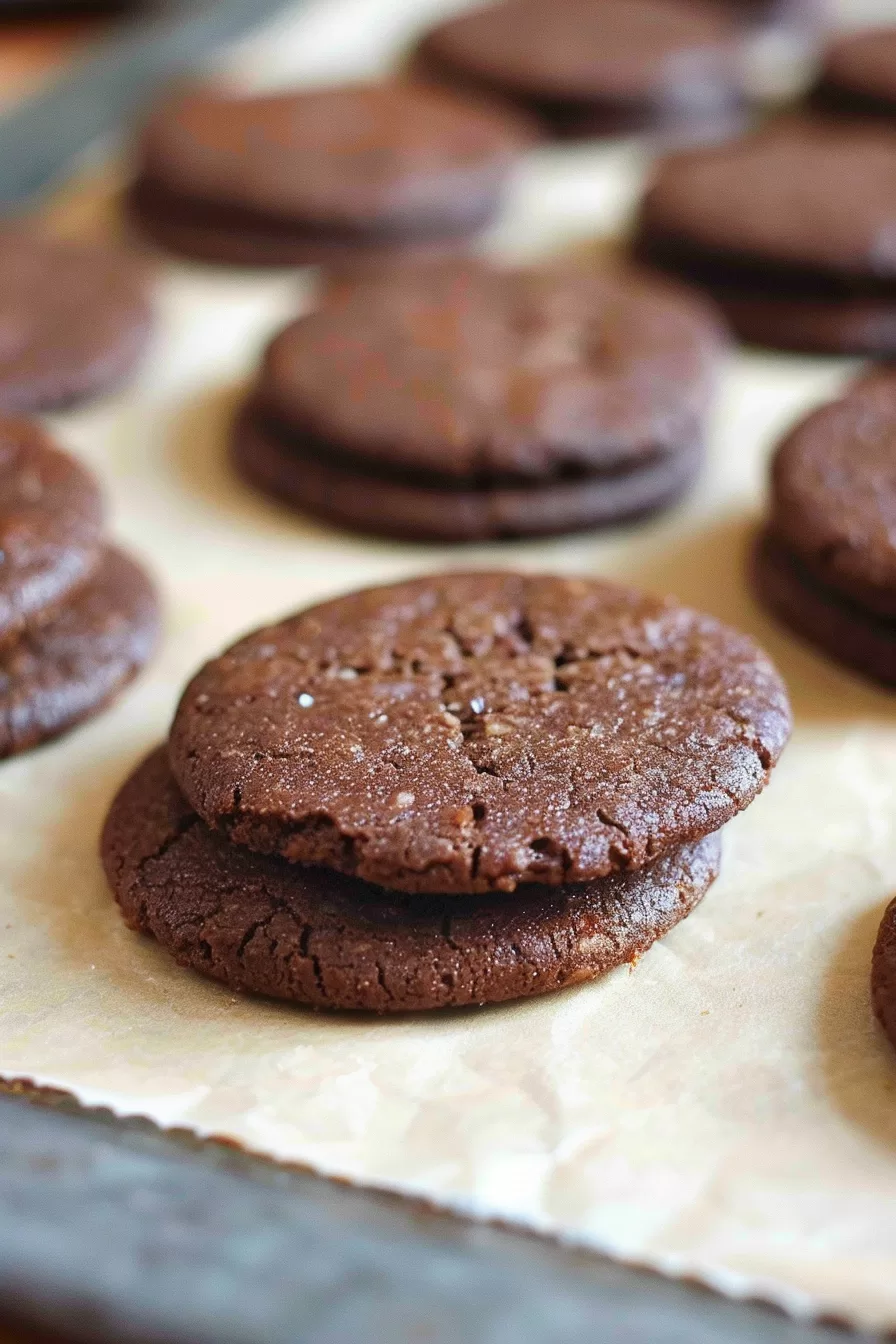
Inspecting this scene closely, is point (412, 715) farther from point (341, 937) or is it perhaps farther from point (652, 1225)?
point (652, 1225)

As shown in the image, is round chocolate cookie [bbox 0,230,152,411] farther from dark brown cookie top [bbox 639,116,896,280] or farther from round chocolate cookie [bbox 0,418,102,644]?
dark brown cookie top [bbox 639,116,896,280]

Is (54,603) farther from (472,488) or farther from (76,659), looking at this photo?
(472,488)

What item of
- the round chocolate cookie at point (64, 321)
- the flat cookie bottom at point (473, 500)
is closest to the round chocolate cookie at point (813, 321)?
the flat cookie bottom at point (473, 500)

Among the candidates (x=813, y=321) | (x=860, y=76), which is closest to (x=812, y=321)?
(x=813, y=321)

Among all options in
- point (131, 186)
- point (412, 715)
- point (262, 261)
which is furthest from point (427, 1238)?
point (131, 186)

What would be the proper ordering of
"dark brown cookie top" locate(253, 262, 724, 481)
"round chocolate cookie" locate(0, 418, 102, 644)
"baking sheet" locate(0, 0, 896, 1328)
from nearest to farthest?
"baking sheet" locate(0, 0, 896, 1328) < "round chocolate cookie" locate(0, 418, 102, 644) < "dark brown cookie top" locate(253, 262, 724, 481)

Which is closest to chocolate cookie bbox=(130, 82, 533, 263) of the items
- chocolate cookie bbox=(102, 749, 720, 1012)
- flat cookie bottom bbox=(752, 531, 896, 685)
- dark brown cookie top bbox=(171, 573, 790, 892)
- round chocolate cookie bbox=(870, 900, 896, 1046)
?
flat cookie bottom bbox=(752, 531, 896, 685)
